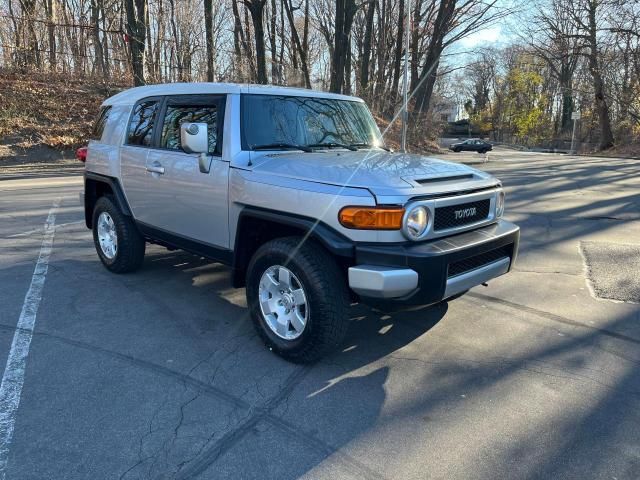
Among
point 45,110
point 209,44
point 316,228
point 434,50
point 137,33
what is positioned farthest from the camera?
point 434,50

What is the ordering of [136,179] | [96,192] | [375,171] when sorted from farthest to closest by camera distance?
[96,192], [136,179], [375,171]

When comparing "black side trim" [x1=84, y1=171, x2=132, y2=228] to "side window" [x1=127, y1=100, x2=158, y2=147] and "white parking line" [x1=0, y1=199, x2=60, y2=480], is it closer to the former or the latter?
"side window" [x1=127, y1=100, x2=158, y2=147]

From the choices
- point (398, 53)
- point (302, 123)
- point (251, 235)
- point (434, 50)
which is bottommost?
point (251, 235)

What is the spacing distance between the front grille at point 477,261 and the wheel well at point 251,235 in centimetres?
106

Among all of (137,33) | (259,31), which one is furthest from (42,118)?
(259,31)

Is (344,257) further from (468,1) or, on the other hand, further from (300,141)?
(468,1)

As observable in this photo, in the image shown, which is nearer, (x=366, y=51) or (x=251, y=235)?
(x=251, y=235)

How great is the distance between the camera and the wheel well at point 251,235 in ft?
12.6

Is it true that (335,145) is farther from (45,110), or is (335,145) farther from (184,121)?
(45,110)

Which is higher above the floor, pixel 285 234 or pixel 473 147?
pixel 473 147

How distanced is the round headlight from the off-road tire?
3.32 m

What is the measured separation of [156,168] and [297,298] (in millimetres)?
2124

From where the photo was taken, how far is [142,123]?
17.2 ft

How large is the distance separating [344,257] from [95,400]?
1.81 meters
